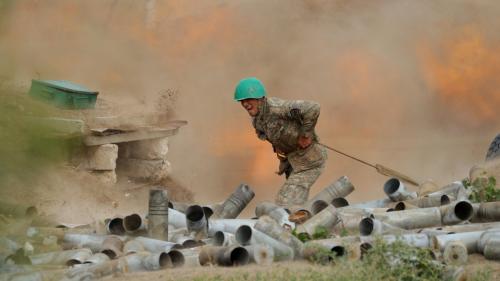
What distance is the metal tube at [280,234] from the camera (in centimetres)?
841

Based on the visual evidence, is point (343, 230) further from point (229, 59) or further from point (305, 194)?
point (229, 59)

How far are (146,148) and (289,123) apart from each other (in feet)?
18.5

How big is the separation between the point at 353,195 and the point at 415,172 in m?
2.03

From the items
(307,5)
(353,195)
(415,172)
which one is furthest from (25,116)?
(307,5)

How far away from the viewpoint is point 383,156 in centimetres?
Answer: 2173

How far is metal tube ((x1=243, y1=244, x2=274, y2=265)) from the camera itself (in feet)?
26.4

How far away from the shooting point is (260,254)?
8.06 metres

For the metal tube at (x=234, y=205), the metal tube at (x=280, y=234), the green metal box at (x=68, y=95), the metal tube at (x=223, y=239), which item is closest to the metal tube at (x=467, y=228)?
the metal tube at (x=280, y=234)

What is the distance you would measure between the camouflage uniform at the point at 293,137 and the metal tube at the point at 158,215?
239cm

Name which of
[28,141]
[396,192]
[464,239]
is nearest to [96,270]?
[464,239]

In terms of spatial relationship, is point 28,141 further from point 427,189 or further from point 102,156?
point 102,156

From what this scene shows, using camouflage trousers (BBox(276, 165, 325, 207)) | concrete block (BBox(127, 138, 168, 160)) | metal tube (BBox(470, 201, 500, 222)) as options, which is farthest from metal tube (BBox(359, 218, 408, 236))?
concrete block (BBox(127, 138, 168, 160))

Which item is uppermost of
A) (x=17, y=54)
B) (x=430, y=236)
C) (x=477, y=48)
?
(x=477, y=48)

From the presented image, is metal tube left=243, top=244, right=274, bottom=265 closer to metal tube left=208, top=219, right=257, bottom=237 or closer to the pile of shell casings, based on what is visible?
the pile of shell casings
